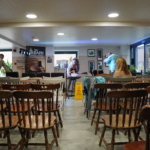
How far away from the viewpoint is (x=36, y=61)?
8.29 m

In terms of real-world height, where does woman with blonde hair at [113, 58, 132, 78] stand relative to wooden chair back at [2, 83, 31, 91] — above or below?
above

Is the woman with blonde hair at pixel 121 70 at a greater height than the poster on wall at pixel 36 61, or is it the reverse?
the poster on wall at pixel 36 61

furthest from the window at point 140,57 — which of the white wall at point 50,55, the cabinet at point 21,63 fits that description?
the cabinet at point 21,63

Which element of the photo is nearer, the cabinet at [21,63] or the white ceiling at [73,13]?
the white ceiling at [73,13]

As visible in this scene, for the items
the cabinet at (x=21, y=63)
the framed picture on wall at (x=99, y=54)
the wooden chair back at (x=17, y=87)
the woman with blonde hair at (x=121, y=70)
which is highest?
the framed picture on wall at (x=99, y=54)

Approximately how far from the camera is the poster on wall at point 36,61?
8.21 meters

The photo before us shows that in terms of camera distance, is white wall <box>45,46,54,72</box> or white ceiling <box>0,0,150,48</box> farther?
white wall <box>45,46,54,72</box>

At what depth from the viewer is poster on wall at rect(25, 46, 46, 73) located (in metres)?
8.21

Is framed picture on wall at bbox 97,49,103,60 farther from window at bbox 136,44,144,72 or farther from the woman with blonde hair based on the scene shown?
the woman with blonde hair

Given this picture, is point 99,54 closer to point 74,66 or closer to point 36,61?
point 74,66

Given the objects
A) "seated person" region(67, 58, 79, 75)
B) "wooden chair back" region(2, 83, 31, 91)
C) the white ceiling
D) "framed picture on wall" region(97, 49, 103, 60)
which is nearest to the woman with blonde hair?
the white ceiling

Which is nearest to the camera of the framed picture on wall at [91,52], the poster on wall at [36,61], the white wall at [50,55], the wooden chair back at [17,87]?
the wooden chair back at [17,87]

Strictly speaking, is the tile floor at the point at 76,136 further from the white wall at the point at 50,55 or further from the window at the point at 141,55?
the white wall at the point at 50,55

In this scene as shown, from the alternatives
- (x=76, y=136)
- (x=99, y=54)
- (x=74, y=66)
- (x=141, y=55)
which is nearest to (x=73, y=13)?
(x=76, y=136)
